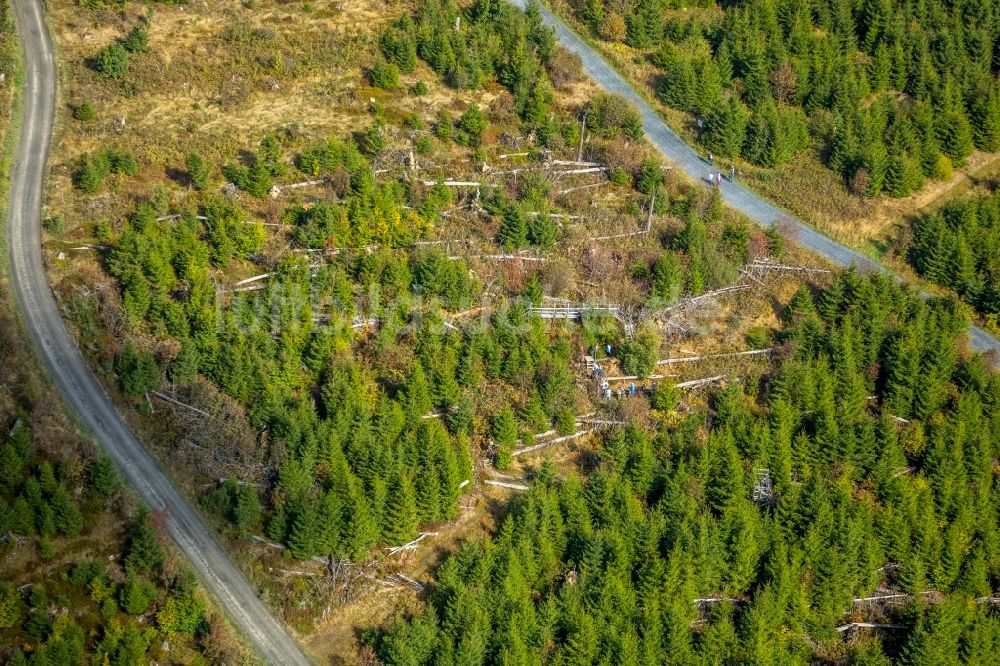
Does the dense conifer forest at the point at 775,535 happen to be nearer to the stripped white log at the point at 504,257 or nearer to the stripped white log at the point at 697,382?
the stripped white log at the point at 697,382

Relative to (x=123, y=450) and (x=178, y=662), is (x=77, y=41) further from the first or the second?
(x=178, y=662)

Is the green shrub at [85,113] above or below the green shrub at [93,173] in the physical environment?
above

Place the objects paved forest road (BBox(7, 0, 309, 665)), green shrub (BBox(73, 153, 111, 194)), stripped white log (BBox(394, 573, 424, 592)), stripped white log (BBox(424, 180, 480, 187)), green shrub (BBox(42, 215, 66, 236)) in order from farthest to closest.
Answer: stripped white log (BBox(424, 180, 480, 187))
green shrub (BBox(73, 153, 111, 194))
green shrub (BBox(42, 215, 66, 236))
stripped white log (BBox(394, 573, 424, 592))
paved forest road (BBox(7, 0, 309, 665))

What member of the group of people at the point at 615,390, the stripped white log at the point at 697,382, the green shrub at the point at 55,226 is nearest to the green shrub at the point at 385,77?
the green shrub at the point at 55,226

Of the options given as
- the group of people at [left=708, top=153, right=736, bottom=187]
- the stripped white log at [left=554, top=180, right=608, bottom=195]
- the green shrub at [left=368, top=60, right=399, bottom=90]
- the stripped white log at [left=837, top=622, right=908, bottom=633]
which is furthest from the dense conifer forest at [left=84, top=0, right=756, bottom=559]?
the stripped white log at [left=837, top=622, right=908, bottom=633]

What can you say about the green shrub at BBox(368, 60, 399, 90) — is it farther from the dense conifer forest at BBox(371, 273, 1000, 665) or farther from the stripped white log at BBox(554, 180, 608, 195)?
the dense conifer forest at BBox(371, 273, 1000, 665)

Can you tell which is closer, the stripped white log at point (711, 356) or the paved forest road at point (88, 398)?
the paved forest road at point (88, 398)

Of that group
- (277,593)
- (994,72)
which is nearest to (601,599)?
(277,593)
